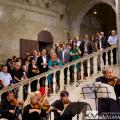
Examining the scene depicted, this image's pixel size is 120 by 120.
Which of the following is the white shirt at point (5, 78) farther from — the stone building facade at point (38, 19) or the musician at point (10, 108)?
the stone building facade at point (38, 19)

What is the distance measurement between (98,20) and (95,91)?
13.2m

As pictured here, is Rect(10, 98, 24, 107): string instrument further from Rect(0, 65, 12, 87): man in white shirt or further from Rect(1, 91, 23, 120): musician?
Rect(0, 65, 12, 87): man in white shirt

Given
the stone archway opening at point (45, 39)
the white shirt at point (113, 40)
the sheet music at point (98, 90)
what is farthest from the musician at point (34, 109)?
the stone archway opening at point (45, 39)

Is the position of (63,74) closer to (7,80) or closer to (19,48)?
(7,80)

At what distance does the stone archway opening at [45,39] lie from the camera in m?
15.6

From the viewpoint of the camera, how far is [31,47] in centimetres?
1504

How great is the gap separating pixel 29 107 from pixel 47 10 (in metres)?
9.69

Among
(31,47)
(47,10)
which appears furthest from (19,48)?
(47,10)

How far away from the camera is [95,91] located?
20.1 feet

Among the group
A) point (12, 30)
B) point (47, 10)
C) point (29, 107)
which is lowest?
point (29, 107)

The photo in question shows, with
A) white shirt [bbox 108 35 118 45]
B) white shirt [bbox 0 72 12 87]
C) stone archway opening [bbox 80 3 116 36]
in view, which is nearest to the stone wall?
stone archway opening [bbox 80 3 116 36]

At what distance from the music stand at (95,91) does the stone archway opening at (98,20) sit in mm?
11532

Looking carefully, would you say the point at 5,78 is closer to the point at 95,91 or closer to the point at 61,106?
the point at 61,106

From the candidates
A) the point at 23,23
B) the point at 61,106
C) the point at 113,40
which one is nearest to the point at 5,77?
the point at 61,106
